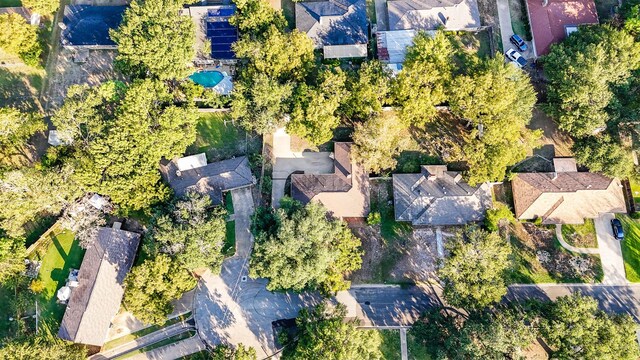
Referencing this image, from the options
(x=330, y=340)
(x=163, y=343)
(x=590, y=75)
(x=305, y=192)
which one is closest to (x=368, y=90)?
(x=305, y=192)

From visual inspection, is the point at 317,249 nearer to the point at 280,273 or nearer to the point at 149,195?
the point at 280,273

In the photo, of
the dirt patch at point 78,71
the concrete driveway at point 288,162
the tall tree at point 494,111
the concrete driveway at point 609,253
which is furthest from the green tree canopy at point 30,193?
the concrete driveway at point 609,253

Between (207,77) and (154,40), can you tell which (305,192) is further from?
(154,40)

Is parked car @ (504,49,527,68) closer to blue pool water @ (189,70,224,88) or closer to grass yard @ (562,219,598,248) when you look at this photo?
grass yard @ (562,219,598,248)

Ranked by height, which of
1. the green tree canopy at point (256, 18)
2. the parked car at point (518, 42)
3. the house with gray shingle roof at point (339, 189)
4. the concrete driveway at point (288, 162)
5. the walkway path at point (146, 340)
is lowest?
the walkway path at point (146, 340)

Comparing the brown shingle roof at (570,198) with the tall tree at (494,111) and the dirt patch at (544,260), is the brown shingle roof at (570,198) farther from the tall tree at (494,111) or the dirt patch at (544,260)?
the tall tree at (494,111)
